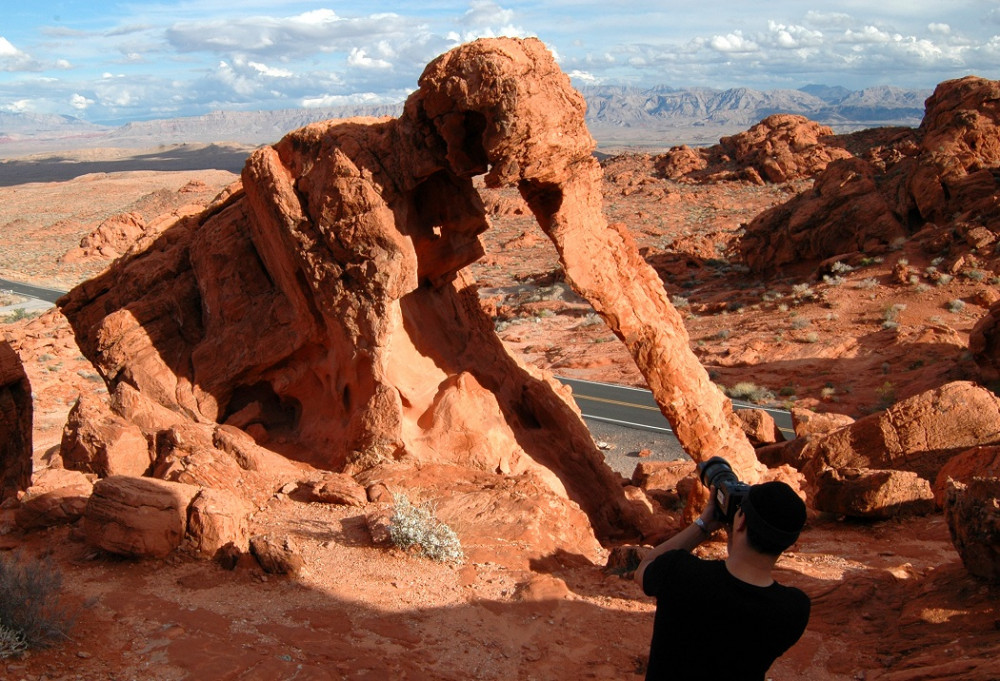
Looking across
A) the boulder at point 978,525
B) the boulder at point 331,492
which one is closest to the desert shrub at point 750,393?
the boulder at point 331,492

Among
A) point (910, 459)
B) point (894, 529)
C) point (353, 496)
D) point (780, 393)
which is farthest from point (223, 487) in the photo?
point (780, 393)

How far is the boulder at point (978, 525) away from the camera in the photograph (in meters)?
6.07

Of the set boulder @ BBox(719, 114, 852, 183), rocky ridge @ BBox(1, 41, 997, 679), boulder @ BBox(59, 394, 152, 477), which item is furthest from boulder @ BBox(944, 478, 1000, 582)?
boulder @ BBox(719, 114, 852, 183)

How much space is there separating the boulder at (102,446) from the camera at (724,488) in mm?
7156

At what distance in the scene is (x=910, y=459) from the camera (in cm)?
1074

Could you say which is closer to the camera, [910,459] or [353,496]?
[353,496]

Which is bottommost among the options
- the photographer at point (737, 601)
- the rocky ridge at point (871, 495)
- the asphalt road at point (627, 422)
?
the asphalt road at point (627, 422)

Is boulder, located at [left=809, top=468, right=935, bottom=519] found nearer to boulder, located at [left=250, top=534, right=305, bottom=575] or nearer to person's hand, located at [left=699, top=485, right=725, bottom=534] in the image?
boulder, located at [left=250, top=534, right=305, bottom=575]

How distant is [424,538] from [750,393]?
614 inches

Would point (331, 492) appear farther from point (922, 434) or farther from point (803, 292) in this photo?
point (803, 292)

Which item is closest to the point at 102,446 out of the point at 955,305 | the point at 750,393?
the point at 750,393

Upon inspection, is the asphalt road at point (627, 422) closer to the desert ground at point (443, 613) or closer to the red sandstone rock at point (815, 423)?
the red sandstone rock at point (815, 423)

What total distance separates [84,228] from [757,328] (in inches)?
2081

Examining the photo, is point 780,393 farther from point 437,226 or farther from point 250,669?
point 250,669
